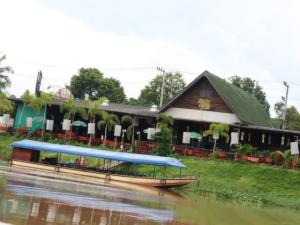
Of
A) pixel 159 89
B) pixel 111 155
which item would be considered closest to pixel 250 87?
pixel 159 89

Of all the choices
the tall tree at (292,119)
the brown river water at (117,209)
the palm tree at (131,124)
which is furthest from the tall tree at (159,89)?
the brown river water at (117,209)

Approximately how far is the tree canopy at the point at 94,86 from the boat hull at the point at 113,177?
44.0 meters

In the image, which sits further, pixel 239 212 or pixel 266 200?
pixel 266 200

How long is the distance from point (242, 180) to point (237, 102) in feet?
47.5

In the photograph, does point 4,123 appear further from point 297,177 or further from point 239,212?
point 239,212

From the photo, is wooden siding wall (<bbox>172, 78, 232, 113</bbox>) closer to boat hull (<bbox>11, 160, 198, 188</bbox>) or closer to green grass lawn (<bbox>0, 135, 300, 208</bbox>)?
green grass lawn (<bbox>0, 135, 300, 208</bbox>)

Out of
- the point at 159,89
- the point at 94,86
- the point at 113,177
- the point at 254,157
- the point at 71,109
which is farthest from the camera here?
the point at 94,86

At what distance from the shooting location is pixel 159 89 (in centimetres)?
7881

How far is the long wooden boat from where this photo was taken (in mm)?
35031

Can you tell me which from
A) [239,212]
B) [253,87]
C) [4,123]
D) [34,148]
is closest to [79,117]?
[4,123]

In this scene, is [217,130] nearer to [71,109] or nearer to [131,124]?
[131,124]

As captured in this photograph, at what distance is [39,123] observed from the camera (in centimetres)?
5481

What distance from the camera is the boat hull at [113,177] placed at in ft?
114

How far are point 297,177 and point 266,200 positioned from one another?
165 inches
